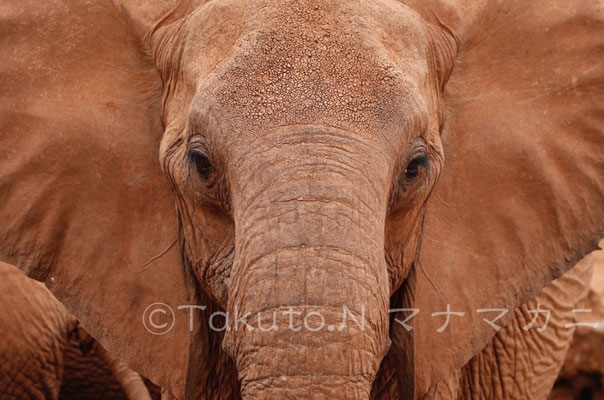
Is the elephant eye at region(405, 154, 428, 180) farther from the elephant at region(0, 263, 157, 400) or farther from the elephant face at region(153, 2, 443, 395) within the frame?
the elephant at region(0, 263, 157, 400)

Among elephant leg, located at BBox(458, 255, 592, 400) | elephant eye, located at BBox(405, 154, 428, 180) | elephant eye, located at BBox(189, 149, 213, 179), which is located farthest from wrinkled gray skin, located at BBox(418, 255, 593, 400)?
elephant eye, located at BBox(189, 149, 213, 179)

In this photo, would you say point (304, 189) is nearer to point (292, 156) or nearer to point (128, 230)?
point (292, 156)

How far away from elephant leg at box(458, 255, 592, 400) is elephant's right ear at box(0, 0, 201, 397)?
1.19 meters

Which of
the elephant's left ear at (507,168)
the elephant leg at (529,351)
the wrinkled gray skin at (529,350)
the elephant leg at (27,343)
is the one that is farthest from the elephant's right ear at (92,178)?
the elephant leg at (27,343)

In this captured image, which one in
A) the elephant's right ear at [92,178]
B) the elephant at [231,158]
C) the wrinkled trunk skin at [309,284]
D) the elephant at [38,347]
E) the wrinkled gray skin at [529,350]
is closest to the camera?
the wrinkled trunk skin at [309,284]

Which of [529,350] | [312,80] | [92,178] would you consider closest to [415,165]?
[312,80]

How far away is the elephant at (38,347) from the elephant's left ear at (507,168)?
2219 mm

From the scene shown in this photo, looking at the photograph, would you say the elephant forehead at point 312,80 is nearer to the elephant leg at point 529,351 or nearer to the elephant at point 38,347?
the elephant leg at point 529,351

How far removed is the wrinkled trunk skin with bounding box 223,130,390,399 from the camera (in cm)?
306

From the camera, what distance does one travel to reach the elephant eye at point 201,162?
11.5 feet

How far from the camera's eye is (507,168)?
4074 mm

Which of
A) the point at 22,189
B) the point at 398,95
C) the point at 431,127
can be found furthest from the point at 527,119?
the point at 22,189

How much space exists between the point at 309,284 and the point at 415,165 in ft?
2.13

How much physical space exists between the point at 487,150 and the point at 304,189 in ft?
3.39
